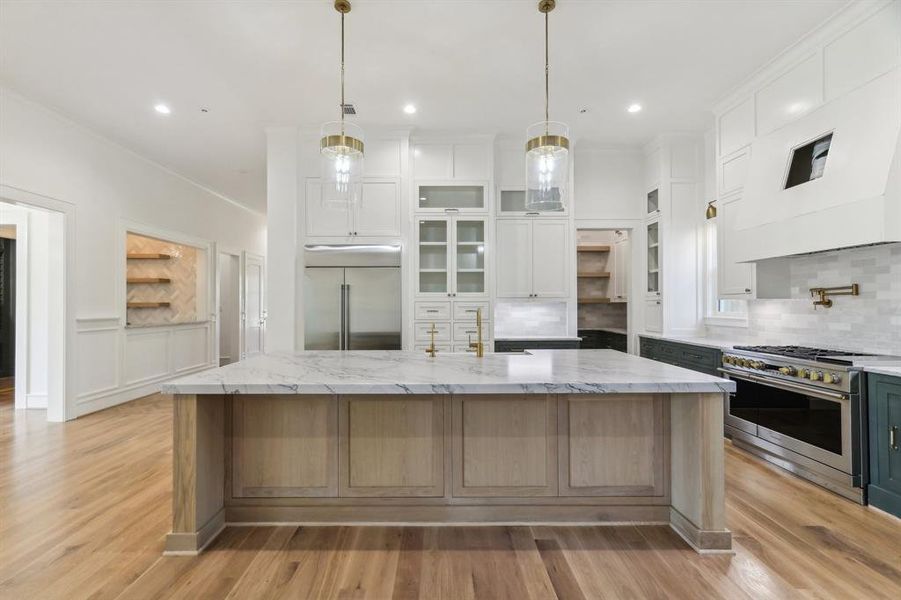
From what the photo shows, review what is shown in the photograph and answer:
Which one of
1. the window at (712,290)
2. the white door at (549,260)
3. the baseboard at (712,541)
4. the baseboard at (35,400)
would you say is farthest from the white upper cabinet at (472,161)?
the baseboard at (35,400)

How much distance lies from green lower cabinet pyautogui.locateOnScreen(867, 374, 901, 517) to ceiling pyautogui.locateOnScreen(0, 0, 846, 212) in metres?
2.34

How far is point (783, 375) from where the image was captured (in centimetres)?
301

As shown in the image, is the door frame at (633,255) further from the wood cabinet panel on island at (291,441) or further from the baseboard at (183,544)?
the baseboard at (183,544)

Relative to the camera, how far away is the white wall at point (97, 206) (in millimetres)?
4027

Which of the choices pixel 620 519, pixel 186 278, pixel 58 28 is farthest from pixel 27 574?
pixel 186 278

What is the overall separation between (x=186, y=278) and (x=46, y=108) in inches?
117

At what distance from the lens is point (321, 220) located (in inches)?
182

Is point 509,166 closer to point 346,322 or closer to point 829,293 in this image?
point 346,322

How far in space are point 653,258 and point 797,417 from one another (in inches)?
98.8

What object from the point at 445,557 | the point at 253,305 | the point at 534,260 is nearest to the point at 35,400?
the point at 253,305

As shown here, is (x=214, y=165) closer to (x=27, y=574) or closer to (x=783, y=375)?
(x=27, y=574)

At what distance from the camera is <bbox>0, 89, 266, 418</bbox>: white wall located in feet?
13.2

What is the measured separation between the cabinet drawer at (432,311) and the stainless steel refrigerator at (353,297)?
0.25m

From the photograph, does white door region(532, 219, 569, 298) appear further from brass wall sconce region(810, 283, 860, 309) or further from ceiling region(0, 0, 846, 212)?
brass wall sconce region(810, 283, 860, 309)
